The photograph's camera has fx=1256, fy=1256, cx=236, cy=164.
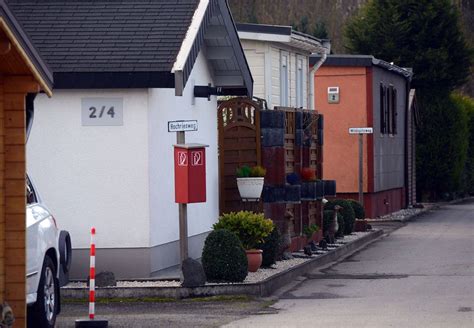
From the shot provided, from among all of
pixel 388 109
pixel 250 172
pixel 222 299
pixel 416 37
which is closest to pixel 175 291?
pixel 222 299

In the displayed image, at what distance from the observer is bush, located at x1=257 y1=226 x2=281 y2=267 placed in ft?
62.5

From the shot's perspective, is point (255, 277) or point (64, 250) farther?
point (255, 277)

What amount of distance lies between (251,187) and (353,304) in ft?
16.2

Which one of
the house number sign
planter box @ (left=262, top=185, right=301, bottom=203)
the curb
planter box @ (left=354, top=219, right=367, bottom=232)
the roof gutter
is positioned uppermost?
the roof gutter

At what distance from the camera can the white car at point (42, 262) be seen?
12203 mm

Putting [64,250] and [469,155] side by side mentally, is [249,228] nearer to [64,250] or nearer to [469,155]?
[64,250]

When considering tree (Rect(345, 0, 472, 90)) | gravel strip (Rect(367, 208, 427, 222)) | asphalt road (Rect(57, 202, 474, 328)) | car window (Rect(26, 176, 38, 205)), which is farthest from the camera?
tree (Rect(345, 0, 472, 90))

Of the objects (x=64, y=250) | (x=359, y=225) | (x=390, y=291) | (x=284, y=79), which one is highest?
(x=284, y=79)

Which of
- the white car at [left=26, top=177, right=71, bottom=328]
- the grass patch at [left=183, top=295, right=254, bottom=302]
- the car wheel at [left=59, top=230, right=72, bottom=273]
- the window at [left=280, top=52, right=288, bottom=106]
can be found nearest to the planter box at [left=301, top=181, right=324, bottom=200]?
the window at [left=280, top=52, right=288, bottom=106]

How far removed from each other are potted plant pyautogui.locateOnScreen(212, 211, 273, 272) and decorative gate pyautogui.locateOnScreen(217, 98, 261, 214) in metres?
2.83

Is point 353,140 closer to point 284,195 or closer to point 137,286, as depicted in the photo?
point 284,195

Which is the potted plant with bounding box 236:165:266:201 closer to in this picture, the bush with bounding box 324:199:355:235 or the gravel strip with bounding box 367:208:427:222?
the bush with bounding box 324:199:355:235

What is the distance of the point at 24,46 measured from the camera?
1095 cm

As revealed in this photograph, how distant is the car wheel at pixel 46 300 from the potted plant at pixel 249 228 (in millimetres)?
5076
